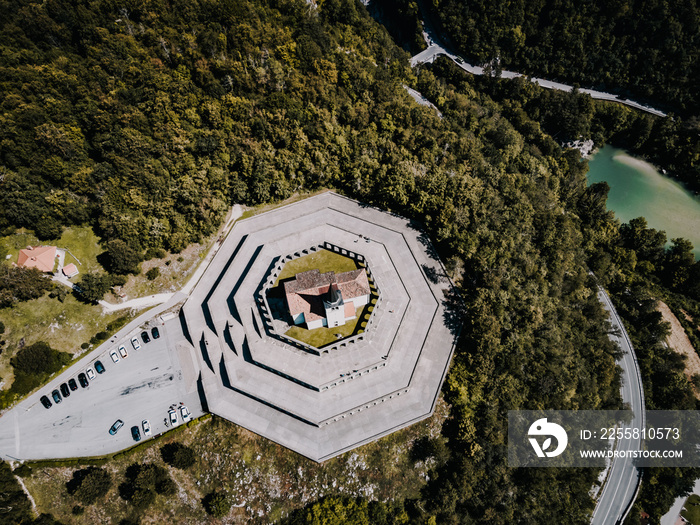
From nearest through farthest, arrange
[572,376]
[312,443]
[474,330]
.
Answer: [312,443] → [474,330] → [572,376]

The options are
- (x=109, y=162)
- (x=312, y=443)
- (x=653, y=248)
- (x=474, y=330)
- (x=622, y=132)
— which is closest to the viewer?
(x=312, y=443)

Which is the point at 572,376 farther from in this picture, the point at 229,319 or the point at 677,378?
the point at 229,319

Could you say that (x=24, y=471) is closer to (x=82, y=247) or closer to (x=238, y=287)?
(x=82, y=247)

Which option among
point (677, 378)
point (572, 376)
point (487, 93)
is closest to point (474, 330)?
point (572, 376)

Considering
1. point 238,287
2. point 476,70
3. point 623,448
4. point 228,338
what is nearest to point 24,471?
point 228,338

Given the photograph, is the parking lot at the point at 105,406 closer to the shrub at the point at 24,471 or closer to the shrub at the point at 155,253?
the shrub at the point at 24,471

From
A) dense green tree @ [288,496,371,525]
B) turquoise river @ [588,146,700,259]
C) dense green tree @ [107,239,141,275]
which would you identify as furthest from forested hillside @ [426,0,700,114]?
dense green tree @ [288,496,371,525]
